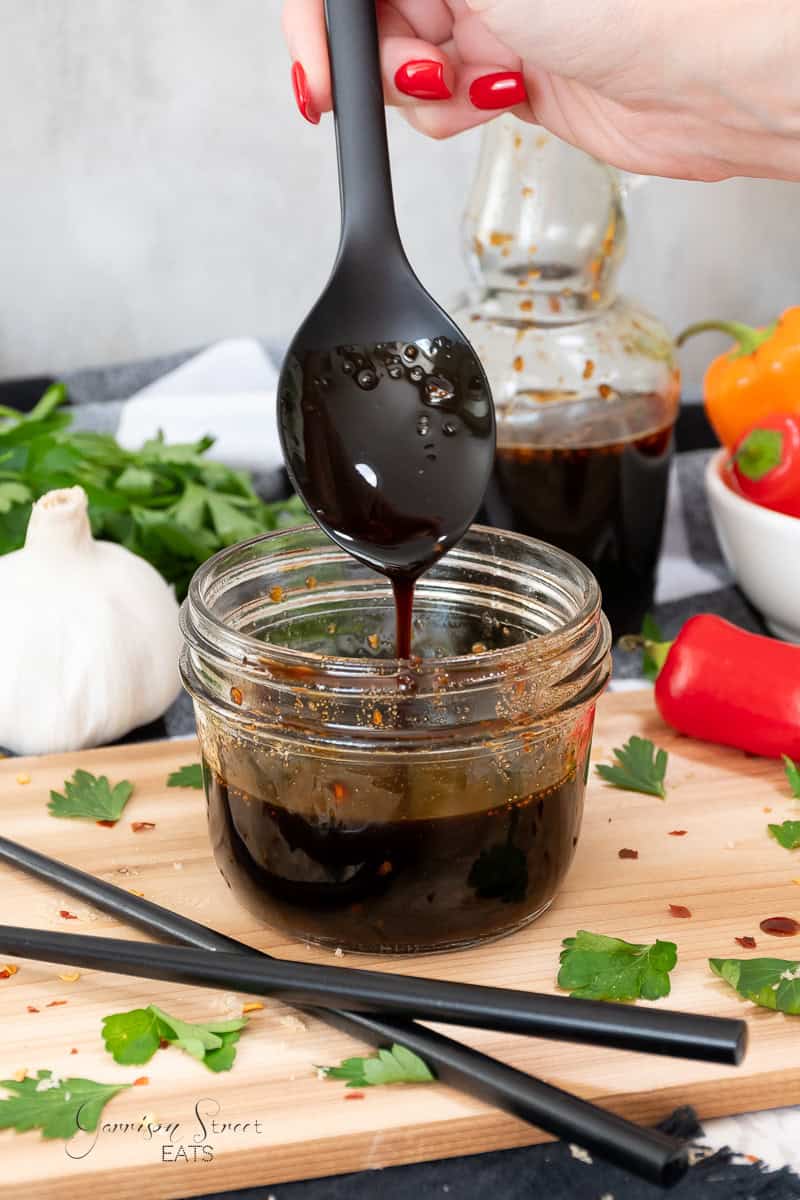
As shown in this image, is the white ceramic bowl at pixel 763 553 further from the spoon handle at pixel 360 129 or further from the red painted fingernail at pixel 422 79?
the spoon handle at pixel 360 129

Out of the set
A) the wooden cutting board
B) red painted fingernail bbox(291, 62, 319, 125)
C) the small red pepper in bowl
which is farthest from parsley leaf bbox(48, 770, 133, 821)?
red painted fingernail bbox(291, 62, 319, 125)

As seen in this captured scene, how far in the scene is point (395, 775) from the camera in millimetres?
1083

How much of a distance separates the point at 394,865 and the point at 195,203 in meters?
1.87

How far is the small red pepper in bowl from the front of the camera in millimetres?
1490

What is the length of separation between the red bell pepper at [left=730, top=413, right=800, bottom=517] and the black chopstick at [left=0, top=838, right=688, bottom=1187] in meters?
1.05

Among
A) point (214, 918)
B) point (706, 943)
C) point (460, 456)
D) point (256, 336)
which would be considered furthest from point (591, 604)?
point (256, 336)

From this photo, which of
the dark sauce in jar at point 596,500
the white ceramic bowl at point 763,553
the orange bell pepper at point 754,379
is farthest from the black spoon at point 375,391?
the orange bell pepper at point 754,379

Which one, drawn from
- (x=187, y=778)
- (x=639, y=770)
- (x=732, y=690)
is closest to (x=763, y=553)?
(x=732, y=690)

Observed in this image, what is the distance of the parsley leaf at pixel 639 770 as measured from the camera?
143 cm

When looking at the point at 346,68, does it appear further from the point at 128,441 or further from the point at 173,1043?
the point at 128,441

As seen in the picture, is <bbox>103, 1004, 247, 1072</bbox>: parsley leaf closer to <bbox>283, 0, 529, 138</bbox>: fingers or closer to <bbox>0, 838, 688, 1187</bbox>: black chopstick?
<bbox>0, 838, 688, 1187</bbox>: black chopstick

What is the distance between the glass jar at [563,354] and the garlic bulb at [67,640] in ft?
1.70

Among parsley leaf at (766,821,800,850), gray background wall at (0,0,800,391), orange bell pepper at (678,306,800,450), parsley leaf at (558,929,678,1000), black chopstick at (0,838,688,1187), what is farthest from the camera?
gray background wall at (0,0,800,391)

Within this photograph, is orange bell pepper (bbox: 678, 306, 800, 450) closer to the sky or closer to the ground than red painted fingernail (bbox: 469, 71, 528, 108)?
closer to the ground
